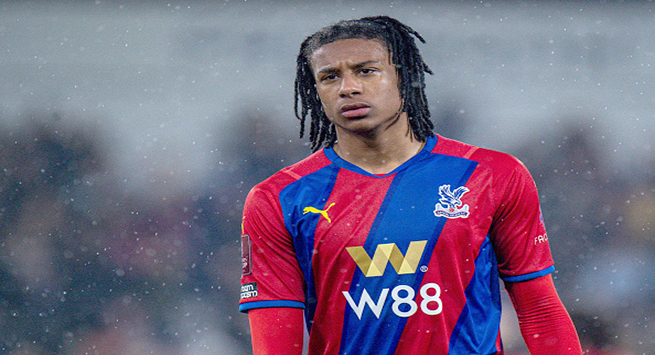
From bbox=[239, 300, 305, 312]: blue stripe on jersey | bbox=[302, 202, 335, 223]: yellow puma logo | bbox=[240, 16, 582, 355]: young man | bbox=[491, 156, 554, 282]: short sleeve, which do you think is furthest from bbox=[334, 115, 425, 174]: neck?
bbox=[239, 300, 305, 312]: blue stripe on jersey

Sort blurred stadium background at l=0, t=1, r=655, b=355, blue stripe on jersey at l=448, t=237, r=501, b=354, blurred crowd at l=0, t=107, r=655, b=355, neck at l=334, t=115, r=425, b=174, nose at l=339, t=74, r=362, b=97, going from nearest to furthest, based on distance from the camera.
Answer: blue stripe on jersey at l=448, t=237, r=501, b=354, nose at l=339, t=74, r=362, b=97, neck at l=334, t=115, r=425, b=174, blurred crowd at l=0, t=107, r=655, b=355, blurred stadium background at l=0, t=1, r=655, b=355

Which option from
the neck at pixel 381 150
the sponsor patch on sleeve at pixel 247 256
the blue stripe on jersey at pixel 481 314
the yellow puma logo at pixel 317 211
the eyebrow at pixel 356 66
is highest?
the eyebrow at pixel 356 66

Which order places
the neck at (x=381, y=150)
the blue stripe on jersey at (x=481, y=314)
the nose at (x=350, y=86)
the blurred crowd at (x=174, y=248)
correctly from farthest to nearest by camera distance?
the blurred crowd at (x=174, y=248) → the neck at (x=381, y=150) → the nose at (x=350, y=86) → the blue stripe on jersey at (x=481, y=314)

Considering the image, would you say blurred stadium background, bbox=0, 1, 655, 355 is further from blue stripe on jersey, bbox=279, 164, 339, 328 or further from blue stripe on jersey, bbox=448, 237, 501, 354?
blue stripe on jersey, bbox=279, 164, 339, 328

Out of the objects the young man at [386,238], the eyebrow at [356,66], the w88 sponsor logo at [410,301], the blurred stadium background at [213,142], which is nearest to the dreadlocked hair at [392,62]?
the young man at [386,238]

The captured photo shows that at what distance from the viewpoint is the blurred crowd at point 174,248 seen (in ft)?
22.1

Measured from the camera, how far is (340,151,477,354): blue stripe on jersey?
2.42 m

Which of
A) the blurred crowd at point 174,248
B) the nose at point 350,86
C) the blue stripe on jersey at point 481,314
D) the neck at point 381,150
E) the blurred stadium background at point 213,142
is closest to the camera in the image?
the blue stripe on jersey at point 481,314

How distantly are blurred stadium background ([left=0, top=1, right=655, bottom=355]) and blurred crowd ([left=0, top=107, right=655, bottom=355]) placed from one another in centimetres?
2

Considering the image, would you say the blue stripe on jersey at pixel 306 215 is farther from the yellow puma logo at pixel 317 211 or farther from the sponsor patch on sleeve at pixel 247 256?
the sponsor patch on sleeve at pixel 247 256

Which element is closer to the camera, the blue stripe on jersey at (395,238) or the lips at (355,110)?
the blue stripe on jersey at (395,238)

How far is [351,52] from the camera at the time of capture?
2.62 metres

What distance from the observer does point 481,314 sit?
2455 millimetres

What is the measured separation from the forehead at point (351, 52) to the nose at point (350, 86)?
77 mm
